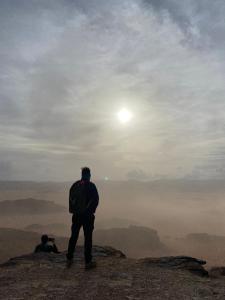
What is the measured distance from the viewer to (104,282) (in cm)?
1130

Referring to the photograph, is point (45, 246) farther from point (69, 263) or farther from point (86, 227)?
point (86, 227)

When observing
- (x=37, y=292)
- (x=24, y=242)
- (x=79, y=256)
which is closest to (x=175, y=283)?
(x=37, y=292)

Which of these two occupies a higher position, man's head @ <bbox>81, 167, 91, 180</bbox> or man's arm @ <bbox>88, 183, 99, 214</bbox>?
man's head @ <bbox>81, 167, 91, 180</bbox>

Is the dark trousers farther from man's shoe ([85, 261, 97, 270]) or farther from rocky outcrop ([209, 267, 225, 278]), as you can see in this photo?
rocky outcrop ([209, 267, 225, 278])

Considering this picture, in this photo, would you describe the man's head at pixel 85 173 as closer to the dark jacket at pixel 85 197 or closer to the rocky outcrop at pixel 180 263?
the dark jacket at pixel 85 197

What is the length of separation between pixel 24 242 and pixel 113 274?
138479 mm

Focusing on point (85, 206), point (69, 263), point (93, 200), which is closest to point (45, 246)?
point (69, 263)

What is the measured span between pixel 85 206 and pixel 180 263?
5.09 m

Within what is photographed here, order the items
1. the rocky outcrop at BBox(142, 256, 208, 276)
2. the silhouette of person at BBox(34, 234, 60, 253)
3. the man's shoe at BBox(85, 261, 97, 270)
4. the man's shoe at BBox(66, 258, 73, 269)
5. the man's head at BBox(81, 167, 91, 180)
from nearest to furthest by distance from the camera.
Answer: the man's shoe at BBox(85, 261, 97, 270) < the man's head at BBox(81, 167, 91, 180) < the man's shoe at BBox(66, 258, 73, 269) < the rocky outcrop at BBox(142, 256, 208, 276) < the silhouette of person at BBox(34, 234, 60, 253)

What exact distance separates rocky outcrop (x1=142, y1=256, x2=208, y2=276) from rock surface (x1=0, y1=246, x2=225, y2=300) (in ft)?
0.18

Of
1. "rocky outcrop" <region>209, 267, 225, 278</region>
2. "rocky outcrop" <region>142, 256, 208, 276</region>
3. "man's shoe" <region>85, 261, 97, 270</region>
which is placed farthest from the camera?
"rocky outcrop" <region>209, 267, 225, 278</region>

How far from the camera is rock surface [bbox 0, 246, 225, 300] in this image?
397 inches

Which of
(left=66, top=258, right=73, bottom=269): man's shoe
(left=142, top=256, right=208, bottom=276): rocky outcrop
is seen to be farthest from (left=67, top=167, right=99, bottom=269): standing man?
(left=142, top=256, right=208, bottom=276): rocky outcrop

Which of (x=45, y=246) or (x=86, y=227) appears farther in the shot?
(x=45, y=246)
